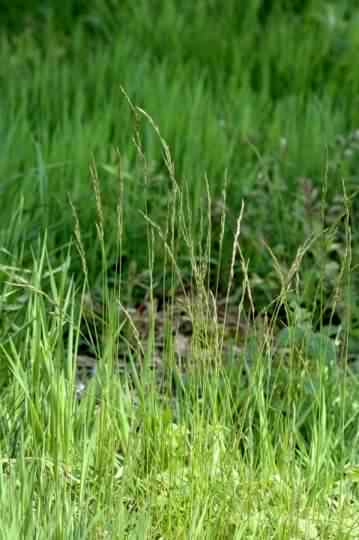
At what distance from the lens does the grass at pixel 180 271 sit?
7.72 feet

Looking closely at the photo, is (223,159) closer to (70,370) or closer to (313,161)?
(313,161)

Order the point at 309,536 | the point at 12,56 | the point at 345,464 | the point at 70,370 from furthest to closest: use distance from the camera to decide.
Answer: the point at 12,56 < the point at 345,464 < the point at 70,370 < the point at 309,536

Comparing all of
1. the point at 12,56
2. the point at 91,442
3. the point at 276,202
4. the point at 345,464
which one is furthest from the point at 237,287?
the point at 12,56

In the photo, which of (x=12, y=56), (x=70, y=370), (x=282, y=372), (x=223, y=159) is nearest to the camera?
(x=70, y=370)

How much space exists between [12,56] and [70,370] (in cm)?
297

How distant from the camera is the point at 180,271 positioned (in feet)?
12.1

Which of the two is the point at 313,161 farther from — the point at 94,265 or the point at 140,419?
the point at 140,419

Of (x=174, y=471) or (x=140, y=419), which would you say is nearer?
(x=174, y=471)

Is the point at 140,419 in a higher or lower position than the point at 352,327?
higher

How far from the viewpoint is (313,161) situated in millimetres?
4383

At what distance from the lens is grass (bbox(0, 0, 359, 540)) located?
2352 millimetres

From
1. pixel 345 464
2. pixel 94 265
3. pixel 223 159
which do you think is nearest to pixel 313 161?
pixel 223 159


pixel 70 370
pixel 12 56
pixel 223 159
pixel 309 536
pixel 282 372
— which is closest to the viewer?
pixel 309 536

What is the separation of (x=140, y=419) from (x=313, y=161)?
2.00 m
